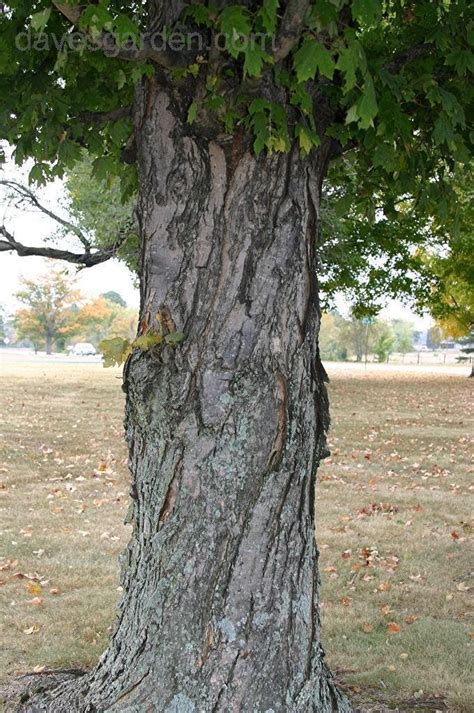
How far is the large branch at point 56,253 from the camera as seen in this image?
15.3 meters

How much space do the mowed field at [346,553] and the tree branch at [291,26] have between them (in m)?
3.33

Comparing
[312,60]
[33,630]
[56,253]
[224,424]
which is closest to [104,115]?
[312,60]

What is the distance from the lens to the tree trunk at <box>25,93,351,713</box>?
320 centimetres

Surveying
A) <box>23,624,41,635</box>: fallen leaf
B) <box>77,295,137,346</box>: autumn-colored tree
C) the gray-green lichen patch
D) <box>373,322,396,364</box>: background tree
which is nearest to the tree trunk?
the gray-green lichen patch

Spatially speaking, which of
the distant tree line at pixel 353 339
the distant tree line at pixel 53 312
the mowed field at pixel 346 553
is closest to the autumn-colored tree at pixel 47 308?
the distant tree line at pixel 53 312

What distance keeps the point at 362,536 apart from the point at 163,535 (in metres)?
4.61

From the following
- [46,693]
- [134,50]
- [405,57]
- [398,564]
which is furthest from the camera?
[398,564]

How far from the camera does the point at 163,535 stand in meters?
3.27

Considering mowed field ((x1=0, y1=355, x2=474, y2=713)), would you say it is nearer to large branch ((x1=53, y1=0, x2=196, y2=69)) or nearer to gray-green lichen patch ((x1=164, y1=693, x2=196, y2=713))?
gray-green lichen patch ((x1=164, y1=693, x2=196, y2=713))

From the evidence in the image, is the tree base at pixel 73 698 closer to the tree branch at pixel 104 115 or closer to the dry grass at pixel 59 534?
the dry grass at pixel 59 534

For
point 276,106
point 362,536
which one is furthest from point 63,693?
point 362,536

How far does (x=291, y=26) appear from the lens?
9.11ft

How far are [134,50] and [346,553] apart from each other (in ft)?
17.2

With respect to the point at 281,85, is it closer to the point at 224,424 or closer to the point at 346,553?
the point at 224,424
